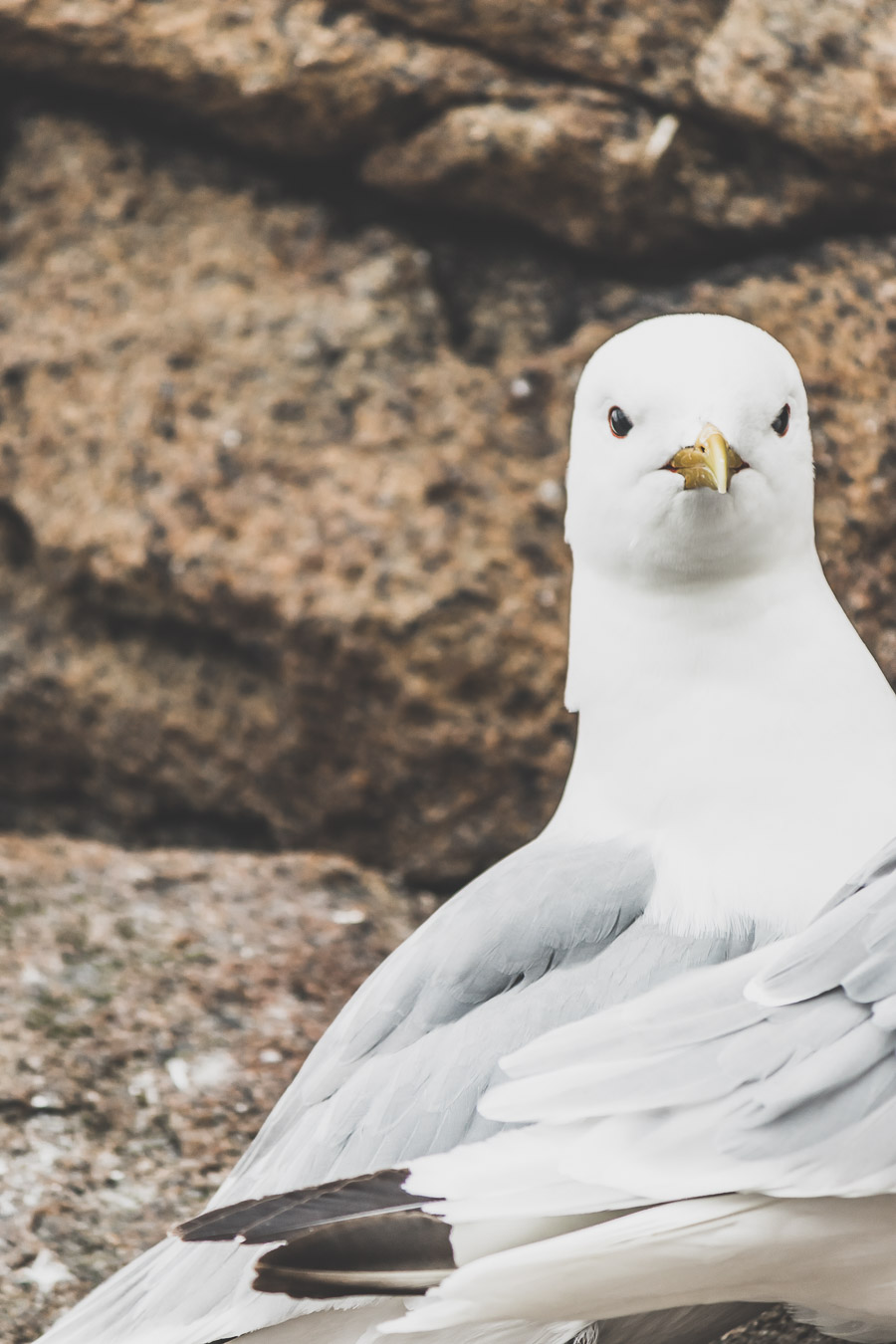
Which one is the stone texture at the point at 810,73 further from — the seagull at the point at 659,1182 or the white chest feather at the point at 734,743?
the seagull at the point at 659,1182

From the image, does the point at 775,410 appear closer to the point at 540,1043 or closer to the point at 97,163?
the point at 540,1043

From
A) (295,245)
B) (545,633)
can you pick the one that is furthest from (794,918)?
(295,245)

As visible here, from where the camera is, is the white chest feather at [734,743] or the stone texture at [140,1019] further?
the stone texture at [140,1019]

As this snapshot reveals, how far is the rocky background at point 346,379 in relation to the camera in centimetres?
288

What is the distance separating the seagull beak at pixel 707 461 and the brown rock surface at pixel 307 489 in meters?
1.01

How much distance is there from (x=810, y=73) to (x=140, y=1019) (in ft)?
6.65

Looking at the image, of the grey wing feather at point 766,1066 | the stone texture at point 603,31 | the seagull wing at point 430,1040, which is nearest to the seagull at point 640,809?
the seagull wing at point 430,1040

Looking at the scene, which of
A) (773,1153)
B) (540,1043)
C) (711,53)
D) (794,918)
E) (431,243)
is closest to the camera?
(773,1153)

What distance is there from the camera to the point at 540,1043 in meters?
1.54

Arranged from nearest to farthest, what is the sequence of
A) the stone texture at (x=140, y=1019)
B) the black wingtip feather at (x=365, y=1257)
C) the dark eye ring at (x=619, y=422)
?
the black wingtip feather at (x=365, y=1257), the dark eye ring at (x=619, y=422), the stone texture at (x=140, y=1019)

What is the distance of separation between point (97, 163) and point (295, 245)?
45cm

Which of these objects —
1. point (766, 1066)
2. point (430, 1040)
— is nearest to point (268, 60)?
point (430, 1040)

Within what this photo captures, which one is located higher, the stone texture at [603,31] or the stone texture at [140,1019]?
the stone texture at [603,31]

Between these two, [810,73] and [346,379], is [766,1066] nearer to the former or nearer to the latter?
[346,379]
